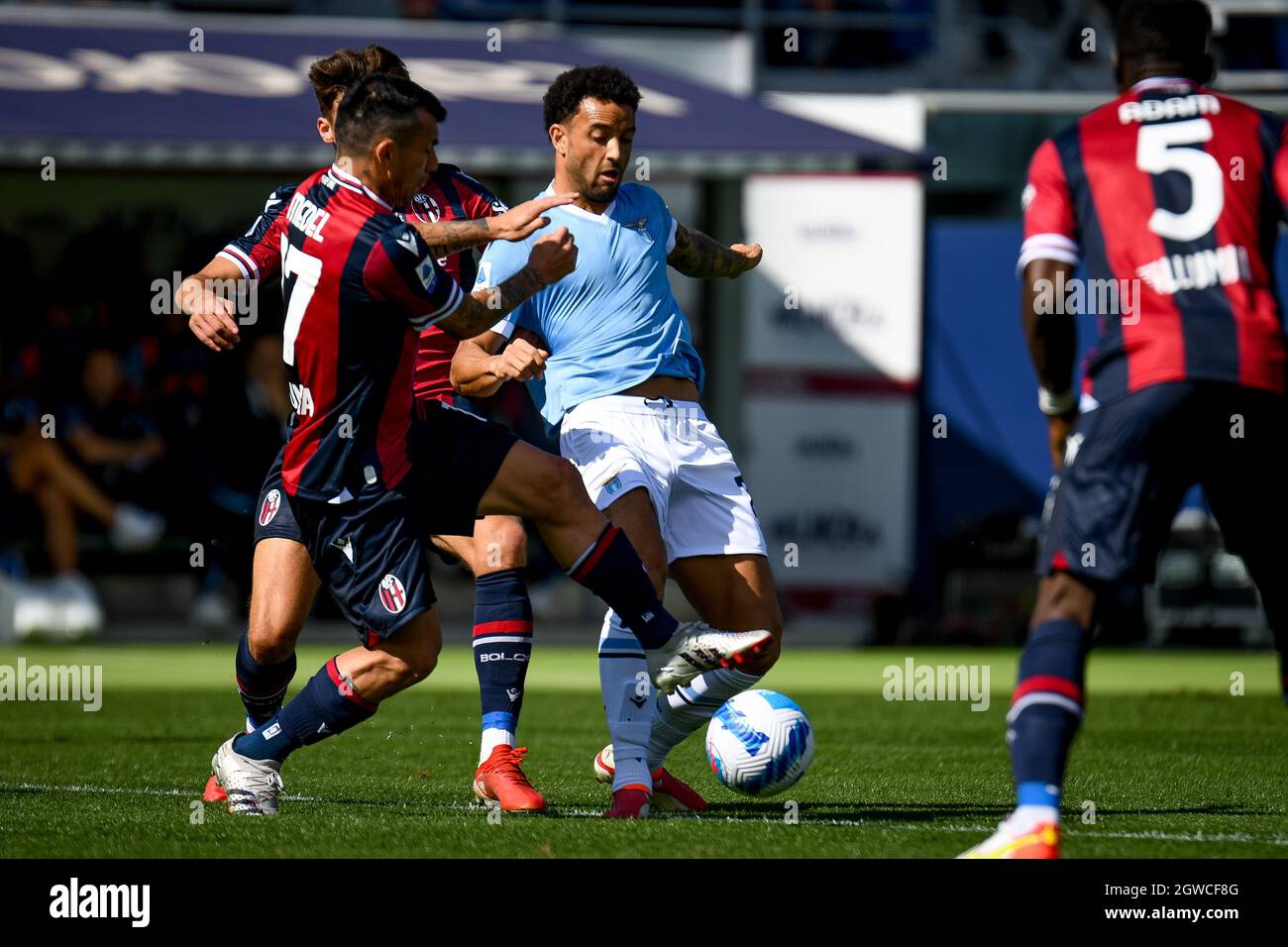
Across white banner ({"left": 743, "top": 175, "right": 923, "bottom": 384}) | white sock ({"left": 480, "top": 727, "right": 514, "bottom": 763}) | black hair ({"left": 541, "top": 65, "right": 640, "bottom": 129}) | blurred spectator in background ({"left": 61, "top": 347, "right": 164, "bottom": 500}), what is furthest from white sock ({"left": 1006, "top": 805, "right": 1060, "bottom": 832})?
blurred spectator in background ({"left": 61, "top": 347, "right": 164, "bottom": 500})

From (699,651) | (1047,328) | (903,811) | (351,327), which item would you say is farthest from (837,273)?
(1047,328)

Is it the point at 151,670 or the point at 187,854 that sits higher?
the point at 187,854

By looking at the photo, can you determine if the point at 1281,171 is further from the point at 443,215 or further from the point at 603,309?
the point at 443,215

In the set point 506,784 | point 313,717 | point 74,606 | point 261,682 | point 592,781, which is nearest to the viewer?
point 313,717

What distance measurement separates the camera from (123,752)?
7832 millimetres

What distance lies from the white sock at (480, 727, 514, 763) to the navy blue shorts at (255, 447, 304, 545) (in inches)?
36.6

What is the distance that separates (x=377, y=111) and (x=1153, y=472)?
2369 mm

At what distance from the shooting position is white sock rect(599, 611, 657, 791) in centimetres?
593

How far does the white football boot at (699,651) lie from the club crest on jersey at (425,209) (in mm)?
1875

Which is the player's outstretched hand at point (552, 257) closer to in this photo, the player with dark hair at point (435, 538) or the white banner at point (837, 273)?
the player with dark hair at point (435, 538)

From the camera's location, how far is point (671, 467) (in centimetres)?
618

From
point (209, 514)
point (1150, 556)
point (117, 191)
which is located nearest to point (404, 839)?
point (1150, 556)
